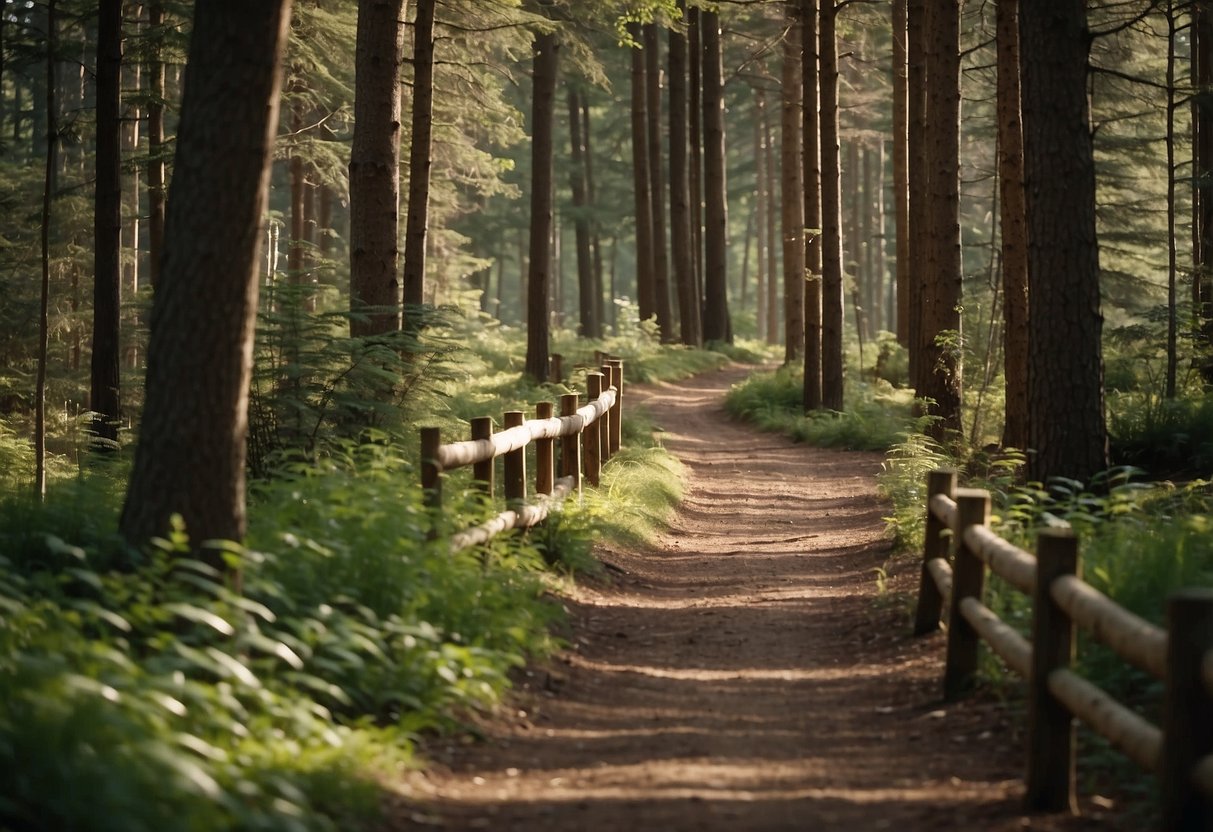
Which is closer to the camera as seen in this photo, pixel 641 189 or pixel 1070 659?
pixel 1070 659

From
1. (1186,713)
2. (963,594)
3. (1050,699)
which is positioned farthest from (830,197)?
(1186,713)

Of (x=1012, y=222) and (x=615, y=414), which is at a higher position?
(x=1012, y=222)

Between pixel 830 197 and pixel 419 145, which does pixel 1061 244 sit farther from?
pixel 830 197

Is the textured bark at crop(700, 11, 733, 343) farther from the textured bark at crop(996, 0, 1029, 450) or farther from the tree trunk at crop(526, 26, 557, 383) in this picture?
the textured bark at crop(996, 0, 1029, 450)

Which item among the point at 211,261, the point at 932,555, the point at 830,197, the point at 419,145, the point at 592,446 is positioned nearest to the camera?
the point at 211,261

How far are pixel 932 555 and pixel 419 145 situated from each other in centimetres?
1128

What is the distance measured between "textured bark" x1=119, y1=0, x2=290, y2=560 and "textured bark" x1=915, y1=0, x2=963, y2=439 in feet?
38.2

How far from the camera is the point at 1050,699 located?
527 cm

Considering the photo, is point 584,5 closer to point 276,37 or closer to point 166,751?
point 276,37

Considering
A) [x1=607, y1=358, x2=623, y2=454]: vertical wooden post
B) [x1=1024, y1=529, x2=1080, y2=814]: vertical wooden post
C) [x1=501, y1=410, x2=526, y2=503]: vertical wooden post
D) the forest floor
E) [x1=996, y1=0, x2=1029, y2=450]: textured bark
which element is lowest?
the forest floor

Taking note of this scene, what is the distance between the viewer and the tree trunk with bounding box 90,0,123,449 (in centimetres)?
1525

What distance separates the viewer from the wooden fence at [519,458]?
781cm

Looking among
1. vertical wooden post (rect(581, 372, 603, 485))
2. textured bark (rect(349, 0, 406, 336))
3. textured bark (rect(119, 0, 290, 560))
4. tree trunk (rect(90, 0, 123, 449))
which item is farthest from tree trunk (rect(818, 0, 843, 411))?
textured bark (rect(119, 0, 290, 560))

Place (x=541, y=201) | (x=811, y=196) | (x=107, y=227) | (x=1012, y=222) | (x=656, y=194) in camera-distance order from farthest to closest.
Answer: (x=656, y=194) < (x=541, y=201) < (x=811, y=196) < (x=107, y=227) < (x=1012, y=222)
